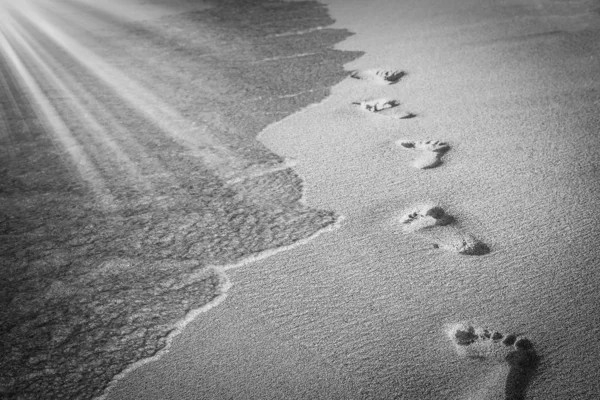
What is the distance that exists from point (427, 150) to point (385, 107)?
742mm

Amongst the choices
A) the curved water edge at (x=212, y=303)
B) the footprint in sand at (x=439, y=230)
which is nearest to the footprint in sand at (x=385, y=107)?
the footprint in sand at (x=439, y=230)

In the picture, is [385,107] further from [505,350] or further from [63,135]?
[505,350]

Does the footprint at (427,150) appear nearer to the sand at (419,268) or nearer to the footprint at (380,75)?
the sand at (419,268)

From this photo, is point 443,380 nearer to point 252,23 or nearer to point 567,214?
point 567,214

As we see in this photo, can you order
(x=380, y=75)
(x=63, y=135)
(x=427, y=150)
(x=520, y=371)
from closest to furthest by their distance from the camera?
1. (x=520, y=371)
2. (x=427, y=150)
3. (x=63, y=135)
4. (x=380, y=75)

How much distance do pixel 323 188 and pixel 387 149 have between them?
0.58m

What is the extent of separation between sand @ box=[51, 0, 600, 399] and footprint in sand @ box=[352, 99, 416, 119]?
89mm

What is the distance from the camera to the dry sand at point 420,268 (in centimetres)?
175

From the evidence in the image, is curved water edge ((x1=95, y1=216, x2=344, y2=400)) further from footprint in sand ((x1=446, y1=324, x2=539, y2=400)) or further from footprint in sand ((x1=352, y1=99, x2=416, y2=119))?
footprint in sand ((x1=352, y1=99, x2=416, y2=119))

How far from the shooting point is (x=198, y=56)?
5.57 meters

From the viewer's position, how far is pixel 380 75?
4465 millimetres

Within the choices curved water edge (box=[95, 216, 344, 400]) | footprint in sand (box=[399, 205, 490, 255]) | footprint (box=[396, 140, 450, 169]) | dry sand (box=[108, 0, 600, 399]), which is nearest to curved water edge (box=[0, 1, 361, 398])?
curved water edge (box=[95, 216, 344, 400])

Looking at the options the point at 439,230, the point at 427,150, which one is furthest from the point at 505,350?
the point at 427,150

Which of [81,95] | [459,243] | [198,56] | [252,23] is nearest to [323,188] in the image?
[459,243]
